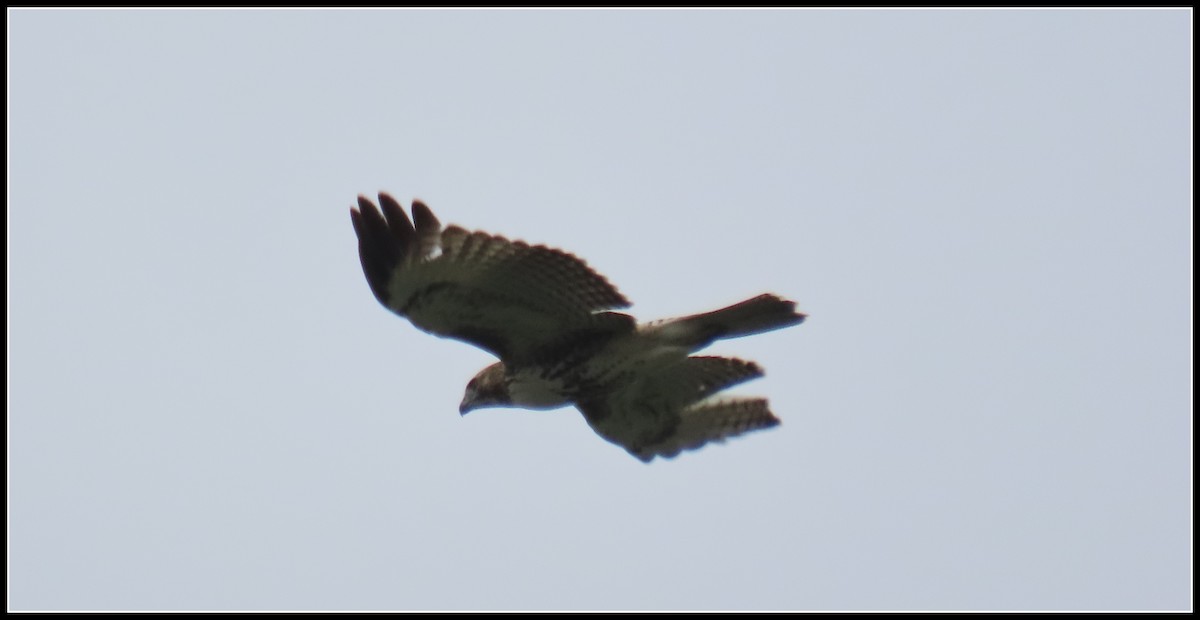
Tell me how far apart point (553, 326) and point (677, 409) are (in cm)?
139

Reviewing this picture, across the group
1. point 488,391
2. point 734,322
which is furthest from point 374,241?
point 734,322

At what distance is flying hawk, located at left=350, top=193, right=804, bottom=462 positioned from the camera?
6.77m

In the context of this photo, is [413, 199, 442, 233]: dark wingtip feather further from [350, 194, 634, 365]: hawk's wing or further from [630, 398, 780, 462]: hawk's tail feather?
[630, 398, 780, 462]: hawk's tail feather

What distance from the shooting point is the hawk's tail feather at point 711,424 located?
27.8 feet

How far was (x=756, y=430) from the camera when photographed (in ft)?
28.0

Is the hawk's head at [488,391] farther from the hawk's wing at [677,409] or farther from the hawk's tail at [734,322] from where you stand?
the hawk's tail at [734,322]

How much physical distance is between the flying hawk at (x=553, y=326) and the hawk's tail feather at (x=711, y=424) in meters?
0.01

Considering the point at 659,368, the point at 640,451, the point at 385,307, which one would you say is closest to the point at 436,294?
the point at 385,307

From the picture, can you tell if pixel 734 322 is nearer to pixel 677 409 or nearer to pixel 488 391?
pixel 677 409

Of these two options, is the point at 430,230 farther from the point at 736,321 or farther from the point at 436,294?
the point at 736,321

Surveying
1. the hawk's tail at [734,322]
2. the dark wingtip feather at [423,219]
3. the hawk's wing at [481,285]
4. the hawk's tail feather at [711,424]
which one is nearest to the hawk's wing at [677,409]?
the hawk's tail feather at [711,424]

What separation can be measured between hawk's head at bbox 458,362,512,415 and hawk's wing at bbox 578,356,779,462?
0.53 meters

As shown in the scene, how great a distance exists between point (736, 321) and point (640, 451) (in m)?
1.62

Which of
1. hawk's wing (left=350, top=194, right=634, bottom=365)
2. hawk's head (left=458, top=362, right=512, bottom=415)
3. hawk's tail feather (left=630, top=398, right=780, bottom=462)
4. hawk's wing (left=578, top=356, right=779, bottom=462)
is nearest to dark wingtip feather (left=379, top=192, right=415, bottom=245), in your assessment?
hawk's wing (left=350, top=194, right=634, bottom=365)
